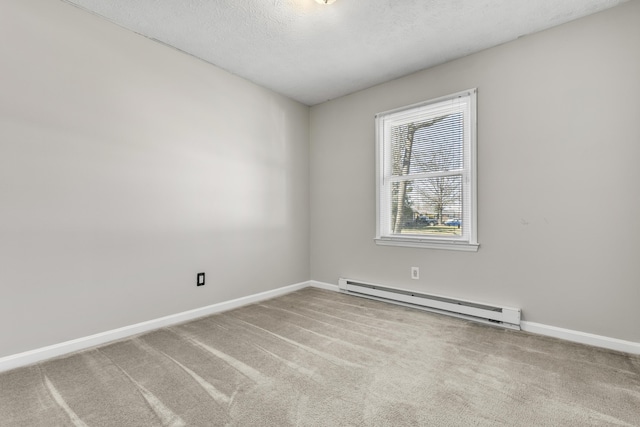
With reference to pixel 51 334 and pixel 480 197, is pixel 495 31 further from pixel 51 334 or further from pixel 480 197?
pixel 51 334

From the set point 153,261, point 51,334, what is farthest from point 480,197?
point 51,334

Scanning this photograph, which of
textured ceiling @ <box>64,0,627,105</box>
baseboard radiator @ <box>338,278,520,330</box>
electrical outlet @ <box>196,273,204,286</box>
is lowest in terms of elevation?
baseboard radiator @ <box>338,278,520,330</box>

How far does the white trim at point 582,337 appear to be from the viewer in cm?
207

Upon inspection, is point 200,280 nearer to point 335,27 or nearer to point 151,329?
point 151,329

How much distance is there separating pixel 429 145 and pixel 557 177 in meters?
1.12

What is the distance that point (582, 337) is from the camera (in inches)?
87.4

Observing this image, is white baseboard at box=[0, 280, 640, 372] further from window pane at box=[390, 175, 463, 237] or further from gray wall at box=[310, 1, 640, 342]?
window pane at box=[390, 175, 463, 237]

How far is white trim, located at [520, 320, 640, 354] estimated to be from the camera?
2.07m

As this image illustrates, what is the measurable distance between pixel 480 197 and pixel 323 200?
1.87 metres

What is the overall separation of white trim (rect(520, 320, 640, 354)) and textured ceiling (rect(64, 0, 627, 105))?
239 centimetres

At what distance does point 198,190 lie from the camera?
2850 mm

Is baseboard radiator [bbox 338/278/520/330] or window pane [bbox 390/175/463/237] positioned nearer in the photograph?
baseboard radiator [bbox 338/278/520/330]

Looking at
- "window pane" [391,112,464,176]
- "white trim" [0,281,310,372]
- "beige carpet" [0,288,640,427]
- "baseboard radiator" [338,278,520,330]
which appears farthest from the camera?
"window pane" [391,112,464,176]

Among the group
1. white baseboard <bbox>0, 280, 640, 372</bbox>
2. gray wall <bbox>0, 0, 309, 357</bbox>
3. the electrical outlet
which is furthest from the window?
the electrical outlet
